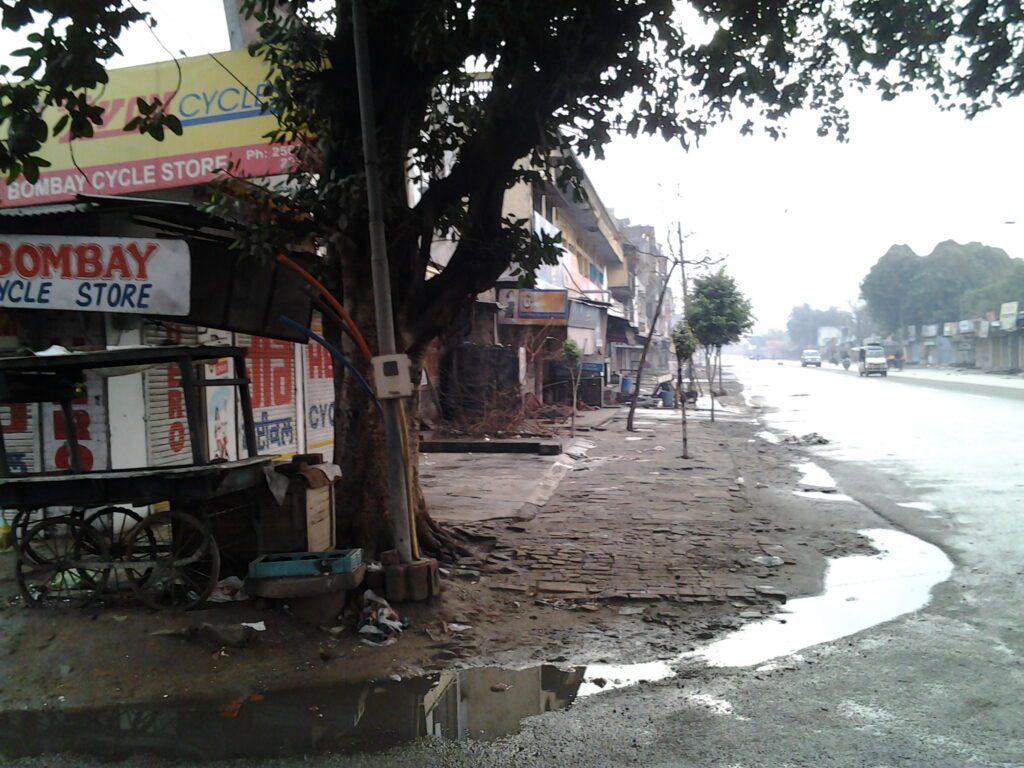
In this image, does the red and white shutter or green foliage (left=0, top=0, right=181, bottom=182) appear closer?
green foliage (left=0, top=0, right=181, bottom=182)

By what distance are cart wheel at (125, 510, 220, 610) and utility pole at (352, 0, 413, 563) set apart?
4.62 ft

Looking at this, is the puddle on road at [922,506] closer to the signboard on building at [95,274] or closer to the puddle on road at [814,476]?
the puddle on road at [814,476]

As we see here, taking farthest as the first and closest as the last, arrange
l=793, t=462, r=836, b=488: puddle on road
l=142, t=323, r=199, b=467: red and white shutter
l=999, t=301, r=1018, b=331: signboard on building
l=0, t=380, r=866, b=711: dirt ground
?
l=999, t=301, r=1018, b=331: signboard on building < l=793, t=462, r=836, b=488: puddle on road < l=142, t=323, r=199, b=467: red and white shutter < l=0, t=380, r=866, b=711: dirt ground

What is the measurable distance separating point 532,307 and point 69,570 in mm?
18035

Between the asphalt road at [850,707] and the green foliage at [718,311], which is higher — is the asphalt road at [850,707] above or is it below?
below

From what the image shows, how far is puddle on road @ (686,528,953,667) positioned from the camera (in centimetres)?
554

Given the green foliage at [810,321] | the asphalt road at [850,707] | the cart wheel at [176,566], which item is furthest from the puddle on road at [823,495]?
the green foliage at [810,321]

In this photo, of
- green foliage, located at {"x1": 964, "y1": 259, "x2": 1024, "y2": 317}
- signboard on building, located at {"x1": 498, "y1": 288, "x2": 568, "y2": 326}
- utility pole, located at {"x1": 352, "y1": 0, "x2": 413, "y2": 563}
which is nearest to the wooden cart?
utility pole, located at {"x1": 352, "y1": 0, "x2": 413, "y2": 563}

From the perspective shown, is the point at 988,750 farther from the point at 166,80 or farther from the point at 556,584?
the point at 166,80

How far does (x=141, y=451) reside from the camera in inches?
325

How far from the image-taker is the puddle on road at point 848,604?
5543 millimetres

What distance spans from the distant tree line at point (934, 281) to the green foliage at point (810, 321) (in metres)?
63.4

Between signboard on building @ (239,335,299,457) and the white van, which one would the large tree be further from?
the white van

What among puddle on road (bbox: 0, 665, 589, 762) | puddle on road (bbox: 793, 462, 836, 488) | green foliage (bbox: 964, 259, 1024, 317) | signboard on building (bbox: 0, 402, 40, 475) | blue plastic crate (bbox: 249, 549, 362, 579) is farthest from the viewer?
green foliage (bbox: 964, 259, 1024, 317)
